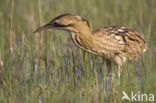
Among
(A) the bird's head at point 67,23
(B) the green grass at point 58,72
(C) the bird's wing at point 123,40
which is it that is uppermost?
(A) the bird's head at point 67,23

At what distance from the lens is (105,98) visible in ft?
12.2

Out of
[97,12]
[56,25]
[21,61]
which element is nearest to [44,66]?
[21,61]

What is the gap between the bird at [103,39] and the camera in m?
4.08

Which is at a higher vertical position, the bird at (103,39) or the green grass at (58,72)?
the bird at (103,39)

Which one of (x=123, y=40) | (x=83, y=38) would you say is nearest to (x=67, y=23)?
(x=83, y=38)

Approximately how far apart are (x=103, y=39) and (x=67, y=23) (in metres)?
0.61

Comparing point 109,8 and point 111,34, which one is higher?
point 109,8

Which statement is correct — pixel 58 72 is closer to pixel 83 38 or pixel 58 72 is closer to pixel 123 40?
pixel 83 38

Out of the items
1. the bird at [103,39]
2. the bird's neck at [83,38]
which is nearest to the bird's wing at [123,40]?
the bird at [103,39]

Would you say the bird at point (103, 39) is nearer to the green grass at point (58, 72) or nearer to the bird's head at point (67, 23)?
the bird's head at point (67, 23)

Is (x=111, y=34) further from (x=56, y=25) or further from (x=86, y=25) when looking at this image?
(x=56, y=25)

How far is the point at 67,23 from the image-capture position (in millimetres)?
4066

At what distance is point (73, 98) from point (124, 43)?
133cm

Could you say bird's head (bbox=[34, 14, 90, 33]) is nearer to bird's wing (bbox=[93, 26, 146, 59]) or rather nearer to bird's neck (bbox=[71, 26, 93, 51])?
bird's neck (bbox=[71, 26, 93, 51])
